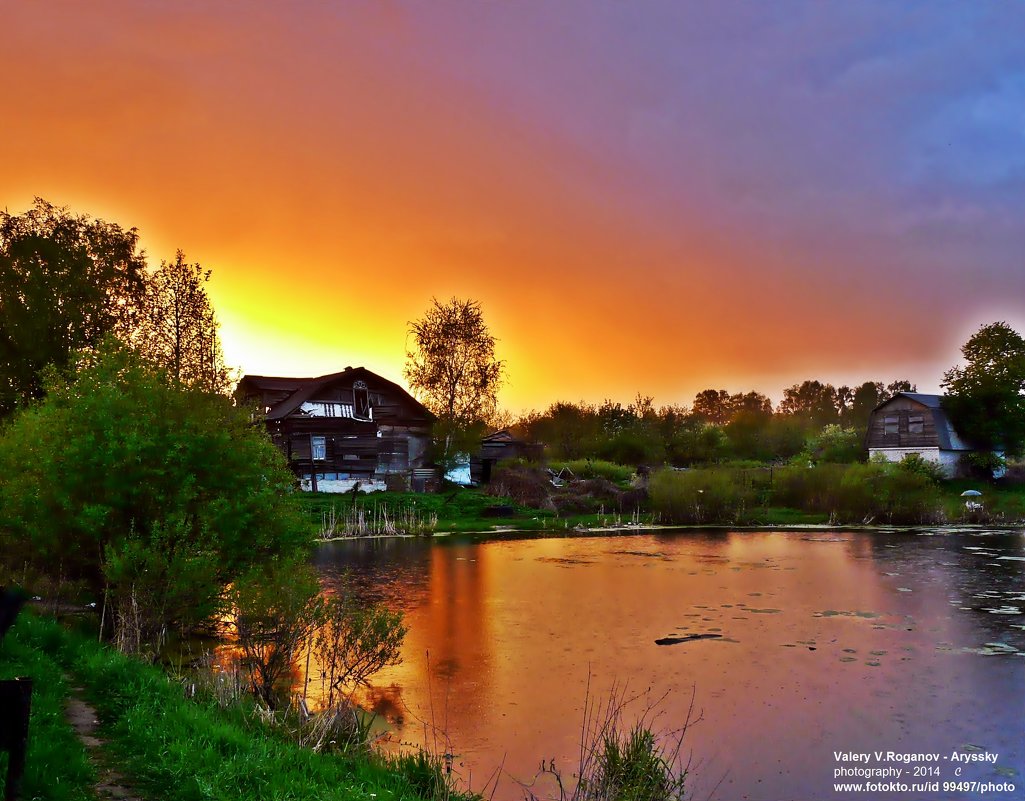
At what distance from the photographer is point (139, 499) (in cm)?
1555

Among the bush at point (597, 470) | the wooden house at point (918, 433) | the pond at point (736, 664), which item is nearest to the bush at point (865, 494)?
the bush at point (597, 470)

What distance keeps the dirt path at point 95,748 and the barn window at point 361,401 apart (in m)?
41.7

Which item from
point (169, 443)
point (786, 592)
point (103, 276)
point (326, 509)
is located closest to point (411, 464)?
point (326, 509)

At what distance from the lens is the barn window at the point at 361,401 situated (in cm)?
5231

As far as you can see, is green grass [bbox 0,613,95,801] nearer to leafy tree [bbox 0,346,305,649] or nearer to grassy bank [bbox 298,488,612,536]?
leafy tree [bbox 0,346,305,649]

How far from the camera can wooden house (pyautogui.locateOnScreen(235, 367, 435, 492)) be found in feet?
162

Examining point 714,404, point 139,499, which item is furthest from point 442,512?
point 714,404

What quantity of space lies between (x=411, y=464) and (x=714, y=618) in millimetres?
35702

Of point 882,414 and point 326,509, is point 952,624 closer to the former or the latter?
point 326,509

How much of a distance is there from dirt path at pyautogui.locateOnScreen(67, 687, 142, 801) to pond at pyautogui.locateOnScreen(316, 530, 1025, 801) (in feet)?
13.5

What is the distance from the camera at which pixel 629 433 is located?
7156 centimetres

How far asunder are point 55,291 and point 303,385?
83.0 feet

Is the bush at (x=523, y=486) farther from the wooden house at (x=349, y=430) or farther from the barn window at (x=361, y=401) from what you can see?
the barn window at (x=361, y=401)

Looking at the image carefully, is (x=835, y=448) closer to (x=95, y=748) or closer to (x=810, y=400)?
(x=95, y=748)
